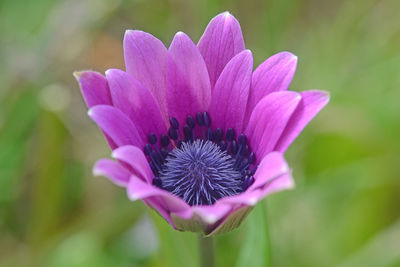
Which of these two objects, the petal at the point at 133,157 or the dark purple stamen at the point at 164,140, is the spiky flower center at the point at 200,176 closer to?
the dark purple stamen at the point at 164,140

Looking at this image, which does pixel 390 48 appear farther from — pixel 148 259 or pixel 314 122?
pixel 148 259

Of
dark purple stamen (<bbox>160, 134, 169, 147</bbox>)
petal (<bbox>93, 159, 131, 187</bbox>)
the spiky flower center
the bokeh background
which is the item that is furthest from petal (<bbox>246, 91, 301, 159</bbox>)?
the bokeh background

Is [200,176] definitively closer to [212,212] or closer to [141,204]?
[212,212]

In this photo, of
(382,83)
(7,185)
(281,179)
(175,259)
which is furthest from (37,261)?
(382,83)

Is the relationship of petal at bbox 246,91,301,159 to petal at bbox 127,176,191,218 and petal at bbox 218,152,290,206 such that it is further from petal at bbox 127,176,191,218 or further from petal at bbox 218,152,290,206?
petal at bbox 127,176,191,218

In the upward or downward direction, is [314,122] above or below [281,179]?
below

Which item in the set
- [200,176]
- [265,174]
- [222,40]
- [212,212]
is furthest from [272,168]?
[222,40]
